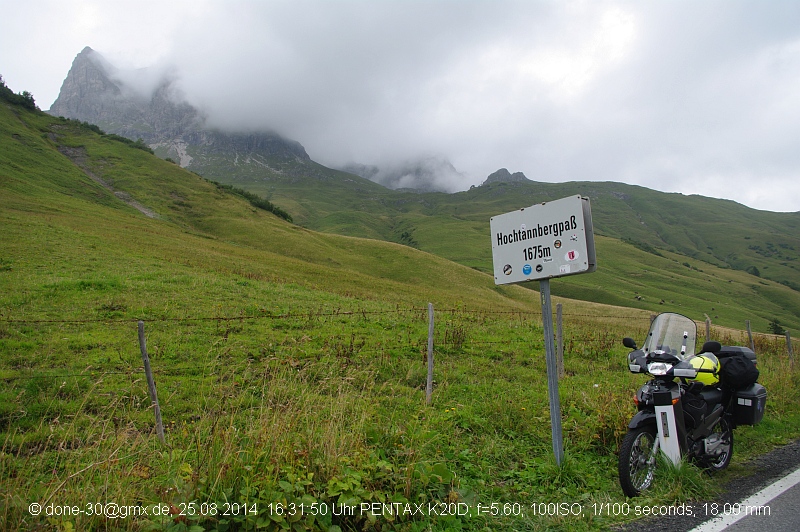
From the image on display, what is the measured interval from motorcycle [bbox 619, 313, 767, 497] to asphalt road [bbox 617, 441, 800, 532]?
468 millimetres

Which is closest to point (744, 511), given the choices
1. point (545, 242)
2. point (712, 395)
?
point (712, 395)

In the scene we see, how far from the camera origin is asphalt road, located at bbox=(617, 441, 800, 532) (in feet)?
14.5

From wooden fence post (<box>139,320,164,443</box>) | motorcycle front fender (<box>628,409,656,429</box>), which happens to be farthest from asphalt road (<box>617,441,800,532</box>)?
wooden fence post (<box>139,320,164,443</box>)

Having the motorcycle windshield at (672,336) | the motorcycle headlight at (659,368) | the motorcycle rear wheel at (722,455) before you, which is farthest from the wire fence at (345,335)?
the motorcycle rear wheel at (722,455)

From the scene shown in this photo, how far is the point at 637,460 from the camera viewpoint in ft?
18.1

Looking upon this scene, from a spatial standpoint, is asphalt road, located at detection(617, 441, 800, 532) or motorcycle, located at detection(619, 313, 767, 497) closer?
asphalt road, located at detection(617, 441, 800, 532)

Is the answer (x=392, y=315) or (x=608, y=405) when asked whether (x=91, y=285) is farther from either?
(x=608, y=405)

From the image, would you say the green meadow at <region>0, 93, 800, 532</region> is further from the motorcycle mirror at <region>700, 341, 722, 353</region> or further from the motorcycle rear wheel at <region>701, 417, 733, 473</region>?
the motorcycle mirror at <region>700, 341, 722, 353</region>

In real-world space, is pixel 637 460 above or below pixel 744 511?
above

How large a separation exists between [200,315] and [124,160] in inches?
3232

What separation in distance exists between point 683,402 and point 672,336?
37.5 inches

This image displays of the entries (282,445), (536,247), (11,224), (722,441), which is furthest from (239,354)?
(11,224)

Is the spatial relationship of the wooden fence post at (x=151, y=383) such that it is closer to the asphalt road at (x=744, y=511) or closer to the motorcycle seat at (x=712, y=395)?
the asphalt road at (x=744, y=511)

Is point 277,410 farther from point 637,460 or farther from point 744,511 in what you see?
point 744,511
